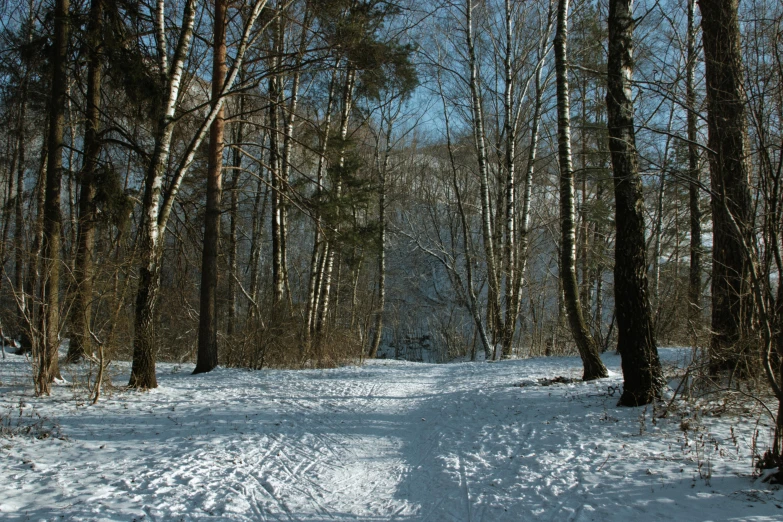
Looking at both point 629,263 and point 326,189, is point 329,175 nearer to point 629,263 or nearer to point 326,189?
point 326,189

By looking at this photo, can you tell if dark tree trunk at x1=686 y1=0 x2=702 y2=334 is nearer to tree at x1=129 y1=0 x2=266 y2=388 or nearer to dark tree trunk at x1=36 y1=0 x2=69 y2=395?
tree at x1=129 y1=0 x2=266 y2=388

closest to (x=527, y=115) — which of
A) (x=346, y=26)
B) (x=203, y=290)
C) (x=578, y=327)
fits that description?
(x=346, y=26)

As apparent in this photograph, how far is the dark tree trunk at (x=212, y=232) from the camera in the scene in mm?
10750

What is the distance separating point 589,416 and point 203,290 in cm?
867

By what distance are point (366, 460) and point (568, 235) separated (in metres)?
6.08

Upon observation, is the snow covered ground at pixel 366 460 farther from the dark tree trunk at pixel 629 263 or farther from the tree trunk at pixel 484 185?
the tree trunk at pixel 484 185

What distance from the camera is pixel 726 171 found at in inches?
238

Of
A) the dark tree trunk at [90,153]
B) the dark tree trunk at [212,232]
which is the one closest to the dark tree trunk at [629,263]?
the dark tree trunk at [90,153]

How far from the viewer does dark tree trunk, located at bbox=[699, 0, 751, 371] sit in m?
5.15

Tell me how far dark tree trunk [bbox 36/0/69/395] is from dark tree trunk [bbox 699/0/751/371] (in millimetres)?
8656

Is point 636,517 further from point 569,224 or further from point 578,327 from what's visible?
point 569,224

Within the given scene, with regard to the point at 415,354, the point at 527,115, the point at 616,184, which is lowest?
the point at 415,354

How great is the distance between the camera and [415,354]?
31453 millimetres

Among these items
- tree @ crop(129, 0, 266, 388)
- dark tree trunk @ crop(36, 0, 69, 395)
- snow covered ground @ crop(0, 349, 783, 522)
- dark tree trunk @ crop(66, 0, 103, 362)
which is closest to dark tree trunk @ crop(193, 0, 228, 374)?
dark tree trunk @ crop(66, 0, 103, 362)
